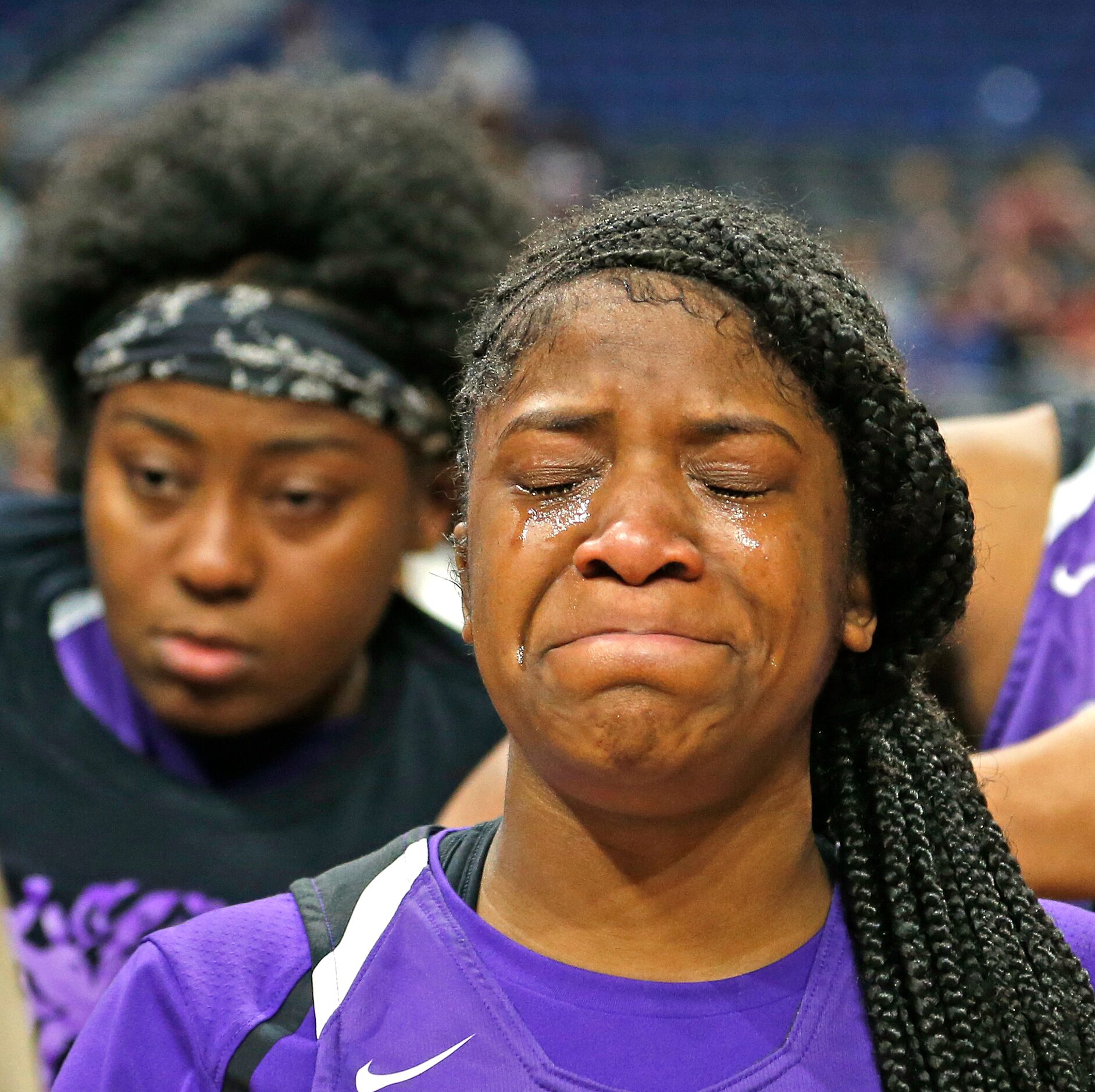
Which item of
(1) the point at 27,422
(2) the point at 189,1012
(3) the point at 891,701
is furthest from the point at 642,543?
(1) the point at 27,422

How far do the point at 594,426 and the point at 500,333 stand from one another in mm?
164

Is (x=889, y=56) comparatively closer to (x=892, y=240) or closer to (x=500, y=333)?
(x=892, y=240)

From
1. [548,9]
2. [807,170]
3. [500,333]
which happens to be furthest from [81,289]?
[548,9]

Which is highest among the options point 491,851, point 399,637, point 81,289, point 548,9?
point 548,9

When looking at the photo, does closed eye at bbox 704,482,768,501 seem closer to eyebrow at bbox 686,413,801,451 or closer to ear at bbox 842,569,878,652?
eyebrow at bbox 686,413,801,451

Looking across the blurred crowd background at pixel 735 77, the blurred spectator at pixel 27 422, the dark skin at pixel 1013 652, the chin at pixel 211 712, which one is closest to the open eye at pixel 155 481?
the chin at pixel 211 712

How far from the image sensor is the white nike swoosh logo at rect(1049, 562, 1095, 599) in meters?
1.89

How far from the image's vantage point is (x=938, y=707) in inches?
56.4

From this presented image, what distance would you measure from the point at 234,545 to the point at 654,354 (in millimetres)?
906

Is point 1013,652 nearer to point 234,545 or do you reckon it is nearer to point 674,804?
point 674,804

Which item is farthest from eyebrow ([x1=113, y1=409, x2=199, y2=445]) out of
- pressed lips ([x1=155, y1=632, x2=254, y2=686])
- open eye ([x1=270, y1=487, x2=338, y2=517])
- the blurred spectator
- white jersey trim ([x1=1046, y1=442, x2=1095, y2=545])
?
white jersey trim ([x1=1046, y1=442, x2=1095, y2=545])

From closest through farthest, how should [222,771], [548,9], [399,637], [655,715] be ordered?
1. [655,715]
2. [222,771]
3. [399,637]
4. [548,9]

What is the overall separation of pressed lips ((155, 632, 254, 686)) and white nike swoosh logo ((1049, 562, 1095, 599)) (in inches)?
39.6

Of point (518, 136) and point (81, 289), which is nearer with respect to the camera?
point (81, 289)
